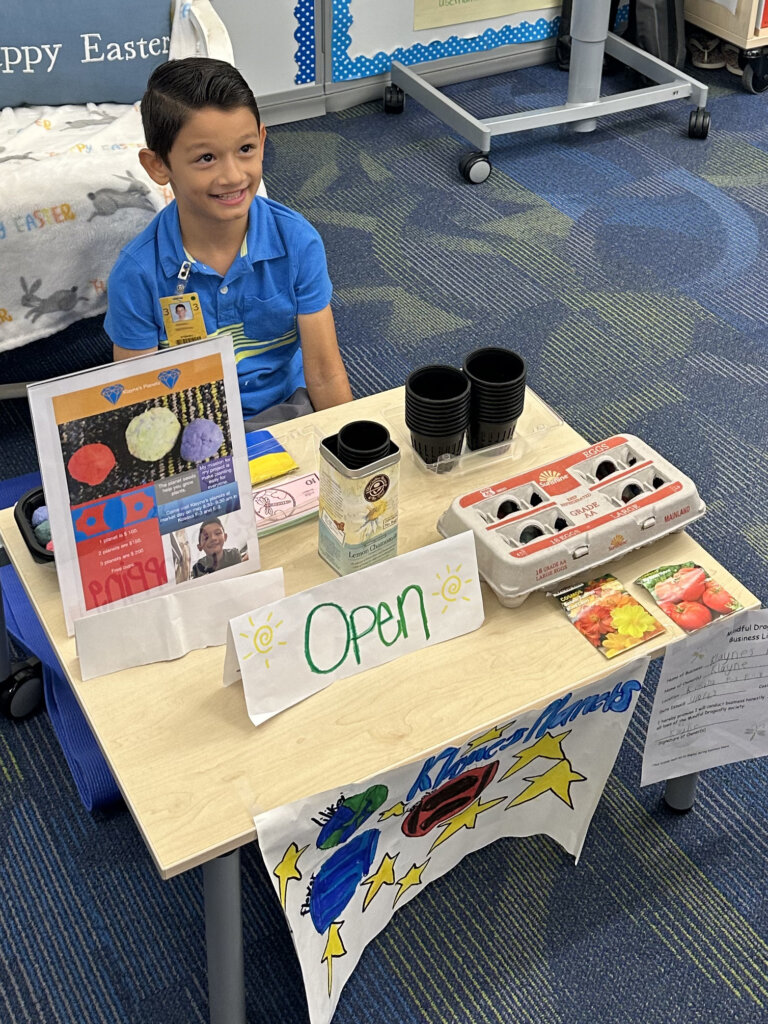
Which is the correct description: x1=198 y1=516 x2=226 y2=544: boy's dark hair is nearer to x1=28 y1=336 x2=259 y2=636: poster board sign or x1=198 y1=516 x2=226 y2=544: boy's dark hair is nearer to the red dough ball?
x1=28 y1=336 x2=259 y2=636: poster board sign

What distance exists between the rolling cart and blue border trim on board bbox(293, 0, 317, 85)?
0.86 ft

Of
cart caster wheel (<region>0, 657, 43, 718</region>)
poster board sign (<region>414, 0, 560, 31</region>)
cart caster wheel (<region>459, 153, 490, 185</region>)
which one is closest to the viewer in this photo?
cart caster wheel (<region>0, 657, 43, 718</region>)

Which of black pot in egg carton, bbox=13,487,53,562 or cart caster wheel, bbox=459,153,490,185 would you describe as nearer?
black pot in egg carton, bbox=13,487,53,562

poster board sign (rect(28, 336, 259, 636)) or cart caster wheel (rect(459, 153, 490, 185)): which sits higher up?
poster board sign (rect(28, 336, 259, 636))

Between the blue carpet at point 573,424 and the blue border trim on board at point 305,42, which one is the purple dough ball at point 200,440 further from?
the blue border trim on board at point 305,42

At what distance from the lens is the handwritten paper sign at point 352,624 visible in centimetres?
127

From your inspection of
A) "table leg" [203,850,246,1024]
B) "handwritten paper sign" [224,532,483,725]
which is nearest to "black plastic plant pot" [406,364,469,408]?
"handwritten paper sign" [224,532,483,725]

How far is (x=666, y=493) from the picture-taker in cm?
146

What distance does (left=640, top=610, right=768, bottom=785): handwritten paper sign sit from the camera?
1446 millimetres

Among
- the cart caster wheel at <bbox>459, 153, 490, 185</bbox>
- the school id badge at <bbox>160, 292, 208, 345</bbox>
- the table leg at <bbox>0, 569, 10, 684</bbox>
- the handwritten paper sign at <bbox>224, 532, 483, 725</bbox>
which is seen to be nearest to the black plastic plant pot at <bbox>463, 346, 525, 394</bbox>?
the handwritten paper sign at <bbox>224, 532, 483, 725</bbox>

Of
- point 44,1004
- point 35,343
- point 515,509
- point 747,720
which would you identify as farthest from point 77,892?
point 35,343

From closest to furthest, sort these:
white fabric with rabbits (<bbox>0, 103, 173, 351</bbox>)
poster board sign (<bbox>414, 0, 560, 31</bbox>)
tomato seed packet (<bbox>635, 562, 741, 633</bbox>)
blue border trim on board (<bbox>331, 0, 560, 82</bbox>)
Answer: tomato seed packet (<bbox>635, 562, 741, 633</bbox>) → white fabric with rabbits (<bbox>0, 103, 173, 351</bbox>) → blue border trim on board (<bbox>331, 0, 560, 82</bbox>) → poster board sign (<bbox>414, 0, 560, 31</bbox>)

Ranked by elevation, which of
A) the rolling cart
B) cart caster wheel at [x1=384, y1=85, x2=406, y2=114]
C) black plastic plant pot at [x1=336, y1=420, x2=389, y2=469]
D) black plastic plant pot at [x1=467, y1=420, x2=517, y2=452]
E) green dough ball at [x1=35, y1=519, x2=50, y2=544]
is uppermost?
black plastic plant pot at [x1=336, y1=420, x2=389, y2=469]

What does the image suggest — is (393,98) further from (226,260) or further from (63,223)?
(226,260)
